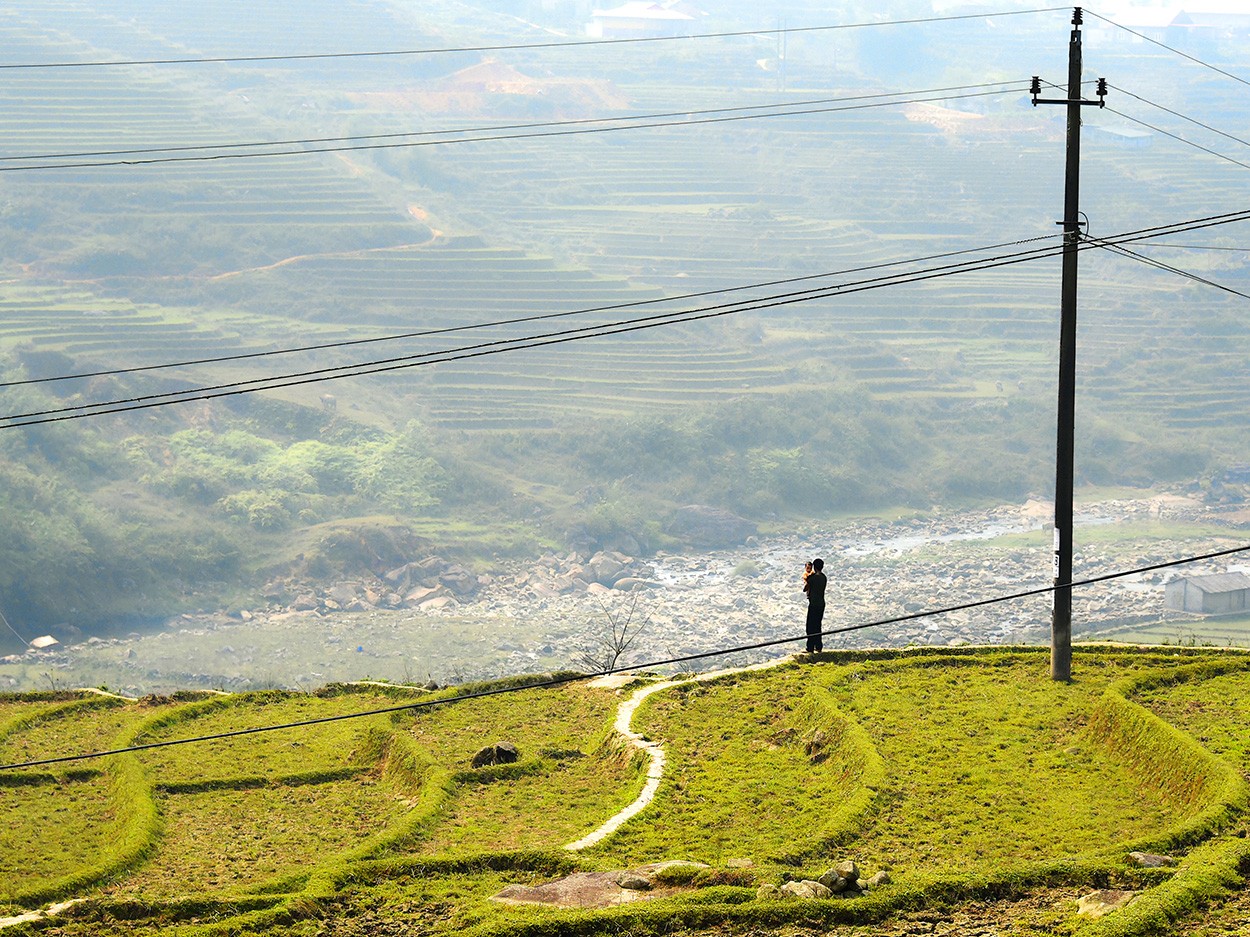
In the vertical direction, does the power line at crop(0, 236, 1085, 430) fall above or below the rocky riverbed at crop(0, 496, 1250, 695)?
above

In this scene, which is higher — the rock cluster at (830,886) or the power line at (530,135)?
the power line at (530,135)

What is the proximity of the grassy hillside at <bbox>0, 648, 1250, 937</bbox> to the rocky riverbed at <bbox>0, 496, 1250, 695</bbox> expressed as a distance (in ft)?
62.7

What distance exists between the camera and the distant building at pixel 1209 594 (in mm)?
40156

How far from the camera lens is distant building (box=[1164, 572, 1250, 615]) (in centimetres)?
4016

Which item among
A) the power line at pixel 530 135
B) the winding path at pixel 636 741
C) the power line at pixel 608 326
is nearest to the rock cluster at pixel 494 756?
the winding path at pixel 636 741

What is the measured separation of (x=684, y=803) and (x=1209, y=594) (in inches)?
1331

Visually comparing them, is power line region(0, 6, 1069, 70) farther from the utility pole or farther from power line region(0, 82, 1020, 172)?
the utility pole

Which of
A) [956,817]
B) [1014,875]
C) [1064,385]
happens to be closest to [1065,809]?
[956,817]

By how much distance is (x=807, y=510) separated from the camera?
5500 cm

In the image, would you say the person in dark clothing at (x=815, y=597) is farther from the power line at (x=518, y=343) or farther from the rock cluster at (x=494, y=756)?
the rock cluster at (x=494, y=756)

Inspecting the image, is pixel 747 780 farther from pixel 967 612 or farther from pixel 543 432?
pixel 543 432

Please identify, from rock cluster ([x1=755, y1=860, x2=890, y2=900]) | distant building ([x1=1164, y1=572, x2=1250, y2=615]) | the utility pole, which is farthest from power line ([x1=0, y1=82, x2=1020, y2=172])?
rock cluster ([x1=755, y1=860, x2=890, y2=900])

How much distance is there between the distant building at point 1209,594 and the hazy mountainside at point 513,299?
16138mm

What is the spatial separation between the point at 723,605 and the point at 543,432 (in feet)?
52.0
